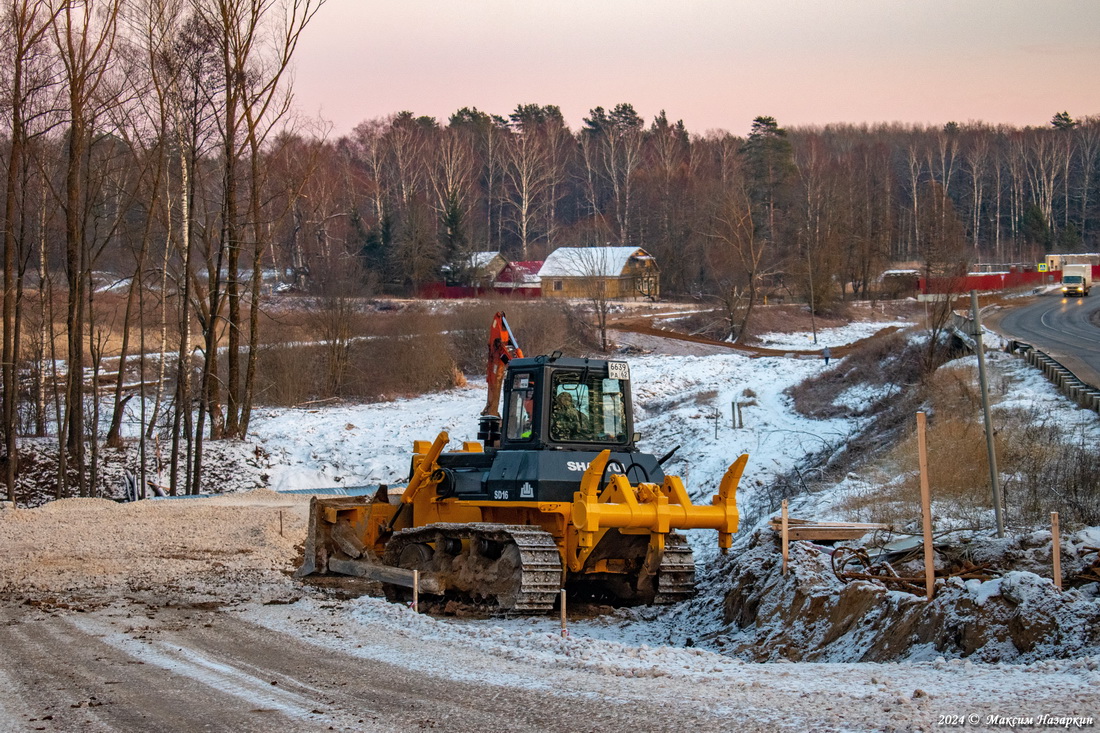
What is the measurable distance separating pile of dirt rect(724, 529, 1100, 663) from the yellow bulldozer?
961 millimetres

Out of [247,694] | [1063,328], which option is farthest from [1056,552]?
[1063,328]

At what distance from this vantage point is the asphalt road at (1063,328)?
26484mm

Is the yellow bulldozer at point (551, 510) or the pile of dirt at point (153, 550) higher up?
the yellow bulldozer at point (551, 510)

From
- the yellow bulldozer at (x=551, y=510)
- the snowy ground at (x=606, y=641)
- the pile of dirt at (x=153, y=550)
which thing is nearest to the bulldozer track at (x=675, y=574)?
the yellow bulldozer at (x=551, y=510)

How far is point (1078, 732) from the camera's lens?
6.16m

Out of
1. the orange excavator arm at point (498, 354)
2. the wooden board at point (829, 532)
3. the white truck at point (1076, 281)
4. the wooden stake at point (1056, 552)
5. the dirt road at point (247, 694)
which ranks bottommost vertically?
the dirt road at point (247, 694)

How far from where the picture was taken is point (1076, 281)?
6506 centimetres

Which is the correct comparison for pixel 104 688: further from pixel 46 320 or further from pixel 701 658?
pixel 46 320

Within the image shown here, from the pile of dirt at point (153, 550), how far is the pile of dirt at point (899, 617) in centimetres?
612

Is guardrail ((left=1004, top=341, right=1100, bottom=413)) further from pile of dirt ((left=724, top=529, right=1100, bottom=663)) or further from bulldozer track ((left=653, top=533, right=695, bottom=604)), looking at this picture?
bulldozer track ((left=653, top=533, right=695, bottom=604))

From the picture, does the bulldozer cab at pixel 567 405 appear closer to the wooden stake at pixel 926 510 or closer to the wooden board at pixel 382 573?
the wooden board at pixel 382 573

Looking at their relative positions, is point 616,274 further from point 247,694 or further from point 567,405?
point 247,694

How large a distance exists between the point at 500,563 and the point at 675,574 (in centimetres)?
212

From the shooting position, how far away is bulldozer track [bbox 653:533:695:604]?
41.7ft
